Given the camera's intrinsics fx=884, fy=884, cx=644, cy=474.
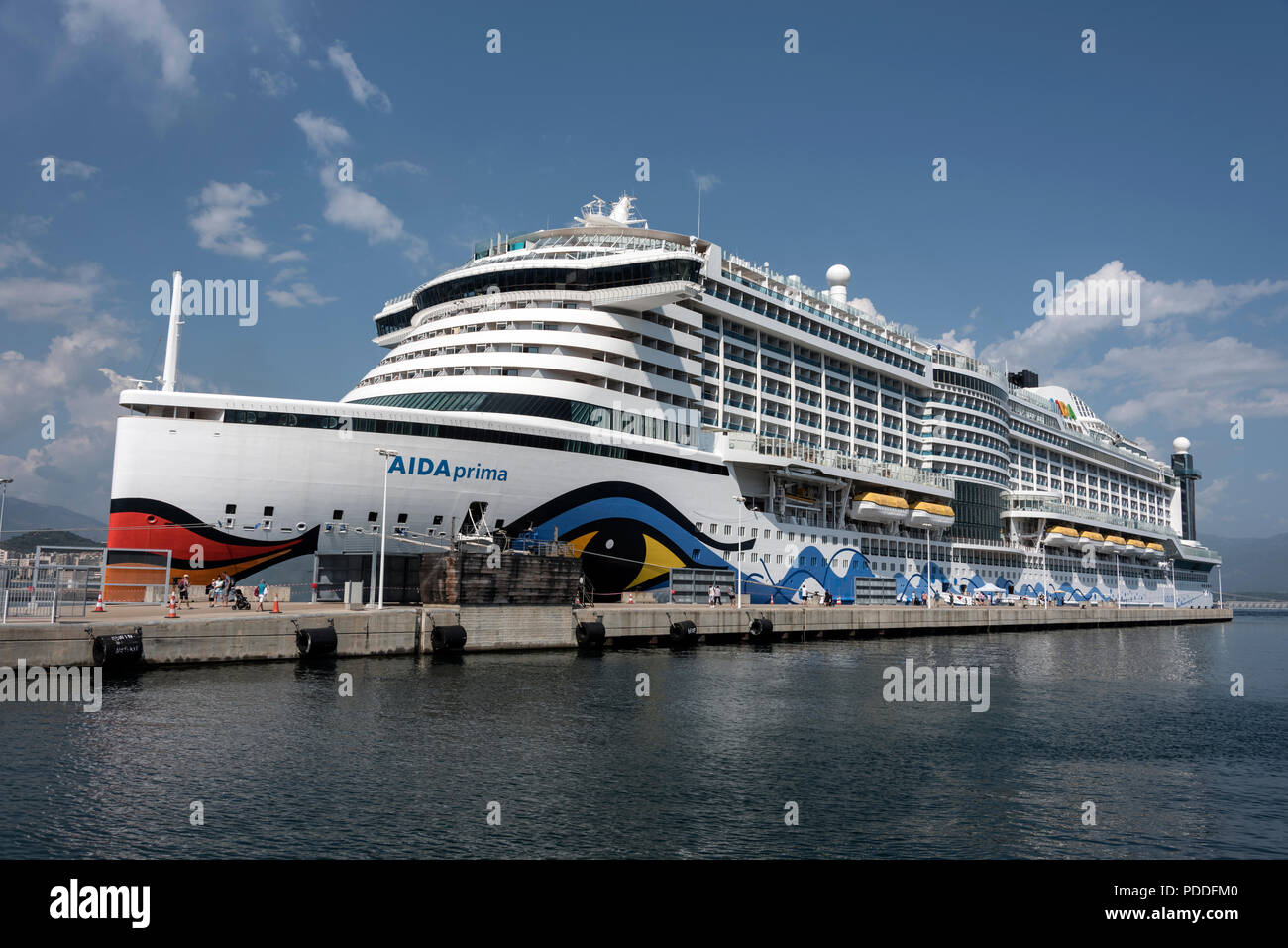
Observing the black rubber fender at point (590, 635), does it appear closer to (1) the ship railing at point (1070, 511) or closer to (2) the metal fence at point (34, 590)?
(2) the metal fence at point (34, 590)

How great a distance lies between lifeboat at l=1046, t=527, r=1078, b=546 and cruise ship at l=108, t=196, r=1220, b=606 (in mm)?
1764

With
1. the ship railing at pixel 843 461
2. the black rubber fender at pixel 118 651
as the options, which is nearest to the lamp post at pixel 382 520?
the black rubber fender at pixel 118 651

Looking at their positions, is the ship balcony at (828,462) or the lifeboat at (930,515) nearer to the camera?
the ship balcony at (828,462)

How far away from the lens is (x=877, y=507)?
188ft

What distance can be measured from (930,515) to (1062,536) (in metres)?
26.5

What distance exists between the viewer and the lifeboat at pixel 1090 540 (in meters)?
84.9

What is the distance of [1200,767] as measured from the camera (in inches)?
773

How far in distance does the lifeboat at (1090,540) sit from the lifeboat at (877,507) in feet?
115

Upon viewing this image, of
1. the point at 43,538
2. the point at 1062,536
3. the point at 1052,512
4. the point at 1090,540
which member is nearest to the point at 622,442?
the point at 1052,512

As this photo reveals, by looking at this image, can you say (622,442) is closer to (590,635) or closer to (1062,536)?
(590,635)

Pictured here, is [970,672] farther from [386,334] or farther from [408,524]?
[386,334]

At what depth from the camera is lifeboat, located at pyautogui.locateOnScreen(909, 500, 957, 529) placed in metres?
61.7
